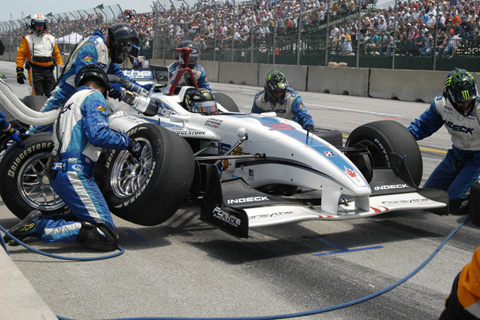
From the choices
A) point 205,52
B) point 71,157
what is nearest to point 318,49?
point 205,52

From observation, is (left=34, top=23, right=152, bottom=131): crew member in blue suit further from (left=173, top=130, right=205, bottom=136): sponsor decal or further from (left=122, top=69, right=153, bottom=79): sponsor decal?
(left=122, top=69, right=153, bottom=79): sponsor decal

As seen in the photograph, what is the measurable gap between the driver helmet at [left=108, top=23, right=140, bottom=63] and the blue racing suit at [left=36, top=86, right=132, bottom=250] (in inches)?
90.1

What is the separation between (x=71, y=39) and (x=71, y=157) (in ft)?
117

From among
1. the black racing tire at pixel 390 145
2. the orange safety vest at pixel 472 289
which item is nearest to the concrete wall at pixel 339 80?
the black racing tire at pixel 390 145

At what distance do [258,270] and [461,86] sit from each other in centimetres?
311

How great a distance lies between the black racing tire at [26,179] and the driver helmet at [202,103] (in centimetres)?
161

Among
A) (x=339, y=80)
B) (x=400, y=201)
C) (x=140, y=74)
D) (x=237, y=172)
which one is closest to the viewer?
(x=400, y=201)

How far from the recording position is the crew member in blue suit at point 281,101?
7.48m

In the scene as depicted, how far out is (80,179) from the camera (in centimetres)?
506

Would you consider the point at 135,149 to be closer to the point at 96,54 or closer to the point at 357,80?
the point at 96,54

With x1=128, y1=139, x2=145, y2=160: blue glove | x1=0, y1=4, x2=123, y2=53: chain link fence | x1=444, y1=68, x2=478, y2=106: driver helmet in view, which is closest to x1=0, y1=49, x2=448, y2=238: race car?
x1=128, y1=139, x2=145, y2=160: blue glove

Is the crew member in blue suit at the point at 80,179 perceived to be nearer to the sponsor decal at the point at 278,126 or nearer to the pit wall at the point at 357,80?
the sponsor decal at the point at 278,126

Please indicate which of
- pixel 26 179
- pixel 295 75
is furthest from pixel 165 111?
pixel 295 75

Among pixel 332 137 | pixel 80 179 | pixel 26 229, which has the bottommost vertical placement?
pixel 26 229
